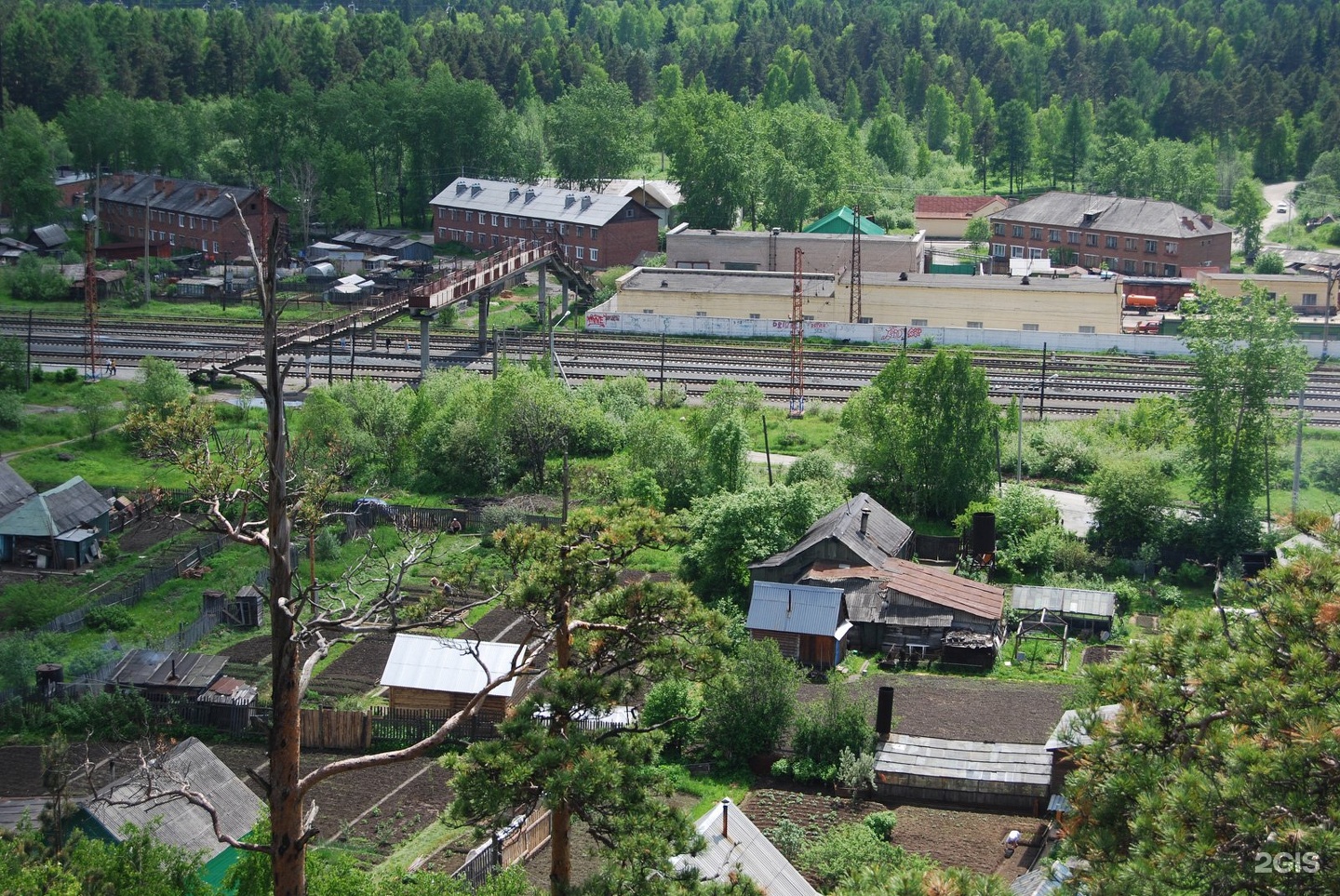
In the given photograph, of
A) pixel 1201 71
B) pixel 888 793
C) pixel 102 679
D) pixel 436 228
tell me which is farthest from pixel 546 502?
pixel 1201 71

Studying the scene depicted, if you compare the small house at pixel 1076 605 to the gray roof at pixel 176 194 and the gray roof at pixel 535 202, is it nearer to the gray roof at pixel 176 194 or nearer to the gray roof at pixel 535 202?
the gray roof at pixel 535 202

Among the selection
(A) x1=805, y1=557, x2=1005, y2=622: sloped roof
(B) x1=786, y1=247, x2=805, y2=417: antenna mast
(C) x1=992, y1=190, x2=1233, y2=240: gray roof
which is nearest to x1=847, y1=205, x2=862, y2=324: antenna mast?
(B) x1=786, y1=247, x2=805, y2=417: antenna mast

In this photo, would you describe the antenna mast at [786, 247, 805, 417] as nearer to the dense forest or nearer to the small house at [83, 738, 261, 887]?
the dense forest

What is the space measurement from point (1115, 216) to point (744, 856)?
5867cm

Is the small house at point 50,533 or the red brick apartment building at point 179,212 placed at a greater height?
the red brick apartment building at point 179,212

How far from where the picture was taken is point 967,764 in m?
22.3

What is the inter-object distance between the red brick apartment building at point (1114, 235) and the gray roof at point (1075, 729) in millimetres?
47701

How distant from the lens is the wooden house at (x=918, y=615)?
27.9m

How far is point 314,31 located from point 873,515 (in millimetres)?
80672

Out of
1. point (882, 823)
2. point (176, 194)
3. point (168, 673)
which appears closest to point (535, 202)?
point (176, 194)

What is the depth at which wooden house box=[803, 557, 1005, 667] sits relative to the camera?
27859 mm

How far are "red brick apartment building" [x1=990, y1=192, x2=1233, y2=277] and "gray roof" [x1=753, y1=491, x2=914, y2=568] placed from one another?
1529 inches

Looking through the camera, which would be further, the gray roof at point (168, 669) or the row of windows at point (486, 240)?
the row of windows at point (486, 240)

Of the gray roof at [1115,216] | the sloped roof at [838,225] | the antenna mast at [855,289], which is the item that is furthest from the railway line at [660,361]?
the gray roof at [1115,216]
